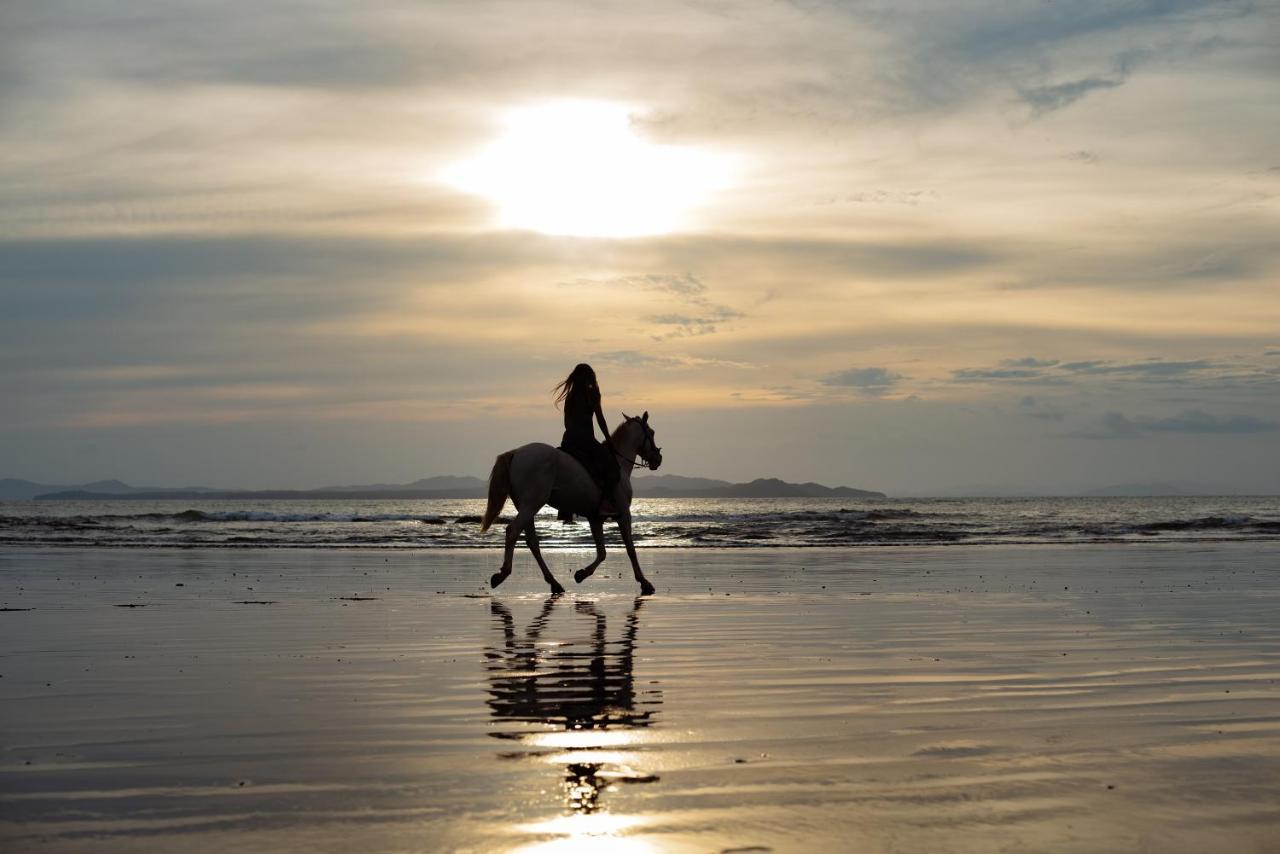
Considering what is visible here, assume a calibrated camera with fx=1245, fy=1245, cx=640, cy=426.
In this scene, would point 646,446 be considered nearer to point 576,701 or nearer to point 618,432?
point 618,432

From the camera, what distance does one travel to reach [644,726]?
571 centimetres

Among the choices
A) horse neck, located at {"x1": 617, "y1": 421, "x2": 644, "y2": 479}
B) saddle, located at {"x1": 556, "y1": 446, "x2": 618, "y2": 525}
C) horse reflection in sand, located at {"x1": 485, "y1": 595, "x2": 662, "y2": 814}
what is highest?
horse neck, located at {"x1": 617, "y1": 421, "x2": 644, "y2": 479}

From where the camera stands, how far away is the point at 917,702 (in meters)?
6.40

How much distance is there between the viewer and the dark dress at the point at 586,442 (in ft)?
52.6

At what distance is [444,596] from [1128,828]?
1105 cm

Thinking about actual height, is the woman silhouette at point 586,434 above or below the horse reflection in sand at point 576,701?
above

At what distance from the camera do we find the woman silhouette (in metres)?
16.0

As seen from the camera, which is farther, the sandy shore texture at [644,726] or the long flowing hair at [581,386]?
the long flowing hair at [581,386]

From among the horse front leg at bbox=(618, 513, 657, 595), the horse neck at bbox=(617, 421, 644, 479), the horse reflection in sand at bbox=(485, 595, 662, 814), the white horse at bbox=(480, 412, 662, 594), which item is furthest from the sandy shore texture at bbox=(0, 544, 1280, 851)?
the horse neck at bbox=(617, 421, 644, 479)

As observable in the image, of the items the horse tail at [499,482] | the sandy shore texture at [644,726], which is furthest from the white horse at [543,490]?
the sandy shore texture at [644,726]

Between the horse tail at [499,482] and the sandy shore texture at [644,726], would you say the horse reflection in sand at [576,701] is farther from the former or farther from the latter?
the horse tail at [499,482]

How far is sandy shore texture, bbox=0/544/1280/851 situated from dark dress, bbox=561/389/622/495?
3.51 meters

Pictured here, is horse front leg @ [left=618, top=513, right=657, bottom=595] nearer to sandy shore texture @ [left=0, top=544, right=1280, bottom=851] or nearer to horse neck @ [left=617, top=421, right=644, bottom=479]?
horse neck @ [left=617, top=421, right=644, bottom=479]

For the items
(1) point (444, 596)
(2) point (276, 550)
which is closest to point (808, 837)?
(1) point (444, 596)
